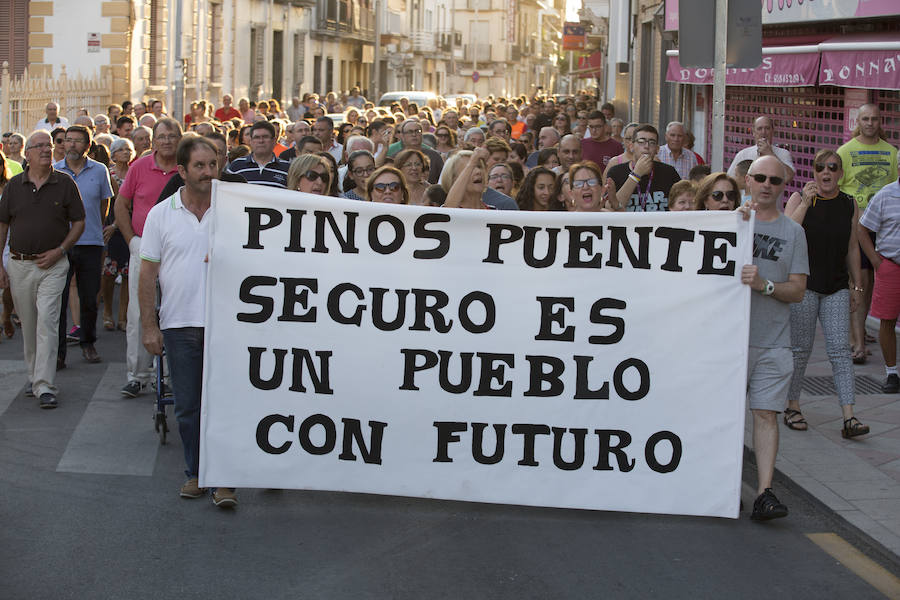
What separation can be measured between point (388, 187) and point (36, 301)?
308cm

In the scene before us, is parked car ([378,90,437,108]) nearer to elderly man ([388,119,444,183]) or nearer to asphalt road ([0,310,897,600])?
elderly man ([388,119,444,183])

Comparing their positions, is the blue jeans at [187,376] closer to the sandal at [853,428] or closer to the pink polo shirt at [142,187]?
the pink polo shirt at [142,187]

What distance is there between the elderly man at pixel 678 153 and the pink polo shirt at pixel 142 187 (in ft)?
15.8

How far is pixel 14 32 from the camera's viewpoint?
92.3 feet

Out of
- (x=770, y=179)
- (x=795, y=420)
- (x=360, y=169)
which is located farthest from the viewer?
(x=360, y=169)

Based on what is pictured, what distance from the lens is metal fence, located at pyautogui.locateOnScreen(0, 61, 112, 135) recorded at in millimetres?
21766

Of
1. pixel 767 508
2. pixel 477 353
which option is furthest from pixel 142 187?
A: pixel 767 508

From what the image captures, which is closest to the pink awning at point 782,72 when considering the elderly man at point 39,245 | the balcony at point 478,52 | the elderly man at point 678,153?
the elderly man at point 678,153

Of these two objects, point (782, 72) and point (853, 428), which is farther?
point (782, 72)

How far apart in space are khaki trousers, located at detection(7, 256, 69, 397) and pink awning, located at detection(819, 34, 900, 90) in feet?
23.4

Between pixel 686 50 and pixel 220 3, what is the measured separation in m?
31.8

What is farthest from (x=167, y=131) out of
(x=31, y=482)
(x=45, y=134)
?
(x=31, y=482)

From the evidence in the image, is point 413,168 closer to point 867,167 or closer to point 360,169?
point 360,169

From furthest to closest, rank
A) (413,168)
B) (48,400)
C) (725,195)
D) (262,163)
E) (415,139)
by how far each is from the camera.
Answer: (415,139)
(262,163)
(413,168)
(48,400)
(725,195)
